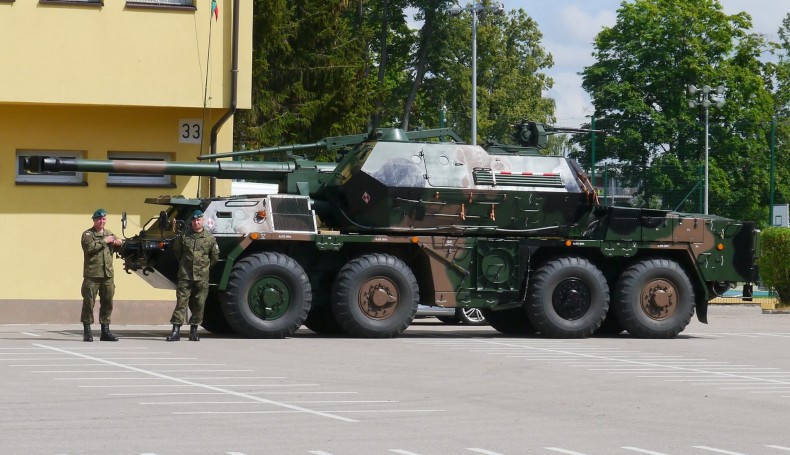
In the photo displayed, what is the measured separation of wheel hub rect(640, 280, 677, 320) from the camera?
2177cm

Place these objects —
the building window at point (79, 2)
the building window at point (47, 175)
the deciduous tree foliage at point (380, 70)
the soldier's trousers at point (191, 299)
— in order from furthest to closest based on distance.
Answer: the deciduous tree foliage at point (380, 70)
the building window at point (47, 175)
the building window at point (79, 2)
the soldier's trousers at point (191, 299)

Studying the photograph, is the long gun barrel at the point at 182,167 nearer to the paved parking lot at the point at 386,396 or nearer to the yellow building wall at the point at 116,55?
the yellow building wall at the point at 116,55

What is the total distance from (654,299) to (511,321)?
2298 millimetres

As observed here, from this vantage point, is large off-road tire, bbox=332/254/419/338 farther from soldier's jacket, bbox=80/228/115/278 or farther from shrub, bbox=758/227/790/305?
shrub, bbox=758/227/790/305

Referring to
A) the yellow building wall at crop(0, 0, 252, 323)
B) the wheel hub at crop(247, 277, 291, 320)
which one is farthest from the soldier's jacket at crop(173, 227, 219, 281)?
the yellow building wall at crop(0, 0, 252, 323)

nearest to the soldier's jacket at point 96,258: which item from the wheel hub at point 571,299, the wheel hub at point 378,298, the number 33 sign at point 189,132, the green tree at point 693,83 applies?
the wheel hub at point 378,298

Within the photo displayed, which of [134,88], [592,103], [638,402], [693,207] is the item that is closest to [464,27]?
[592,103]

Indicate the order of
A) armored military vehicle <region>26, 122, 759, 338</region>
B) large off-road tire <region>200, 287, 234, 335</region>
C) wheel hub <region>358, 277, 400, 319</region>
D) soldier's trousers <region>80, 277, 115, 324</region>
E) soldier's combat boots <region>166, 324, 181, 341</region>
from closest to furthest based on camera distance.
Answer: soldier's trousers <region>80, 277, 115, 324</region> → soldier's combat boots <region>166, 324, 181, 341</region> → armored military vehicle <region>26, 122, 759, 338</region> → wheel hub <region>358, 277, 400, 319</region> → large off-road tire <region>200, 287, 234, 335</region>

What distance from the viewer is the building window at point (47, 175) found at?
23.4 m

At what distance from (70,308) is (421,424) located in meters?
13.0

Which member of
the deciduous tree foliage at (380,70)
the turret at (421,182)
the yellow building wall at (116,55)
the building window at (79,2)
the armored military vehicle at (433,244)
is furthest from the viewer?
the deciduous tree foliage at (380,70)

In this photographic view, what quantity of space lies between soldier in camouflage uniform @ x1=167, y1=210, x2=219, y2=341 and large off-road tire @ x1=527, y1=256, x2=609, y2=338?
4.71 m

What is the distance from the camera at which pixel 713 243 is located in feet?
72.9

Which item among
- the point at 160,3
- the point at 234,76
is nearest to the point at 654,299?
the point at 234,76
